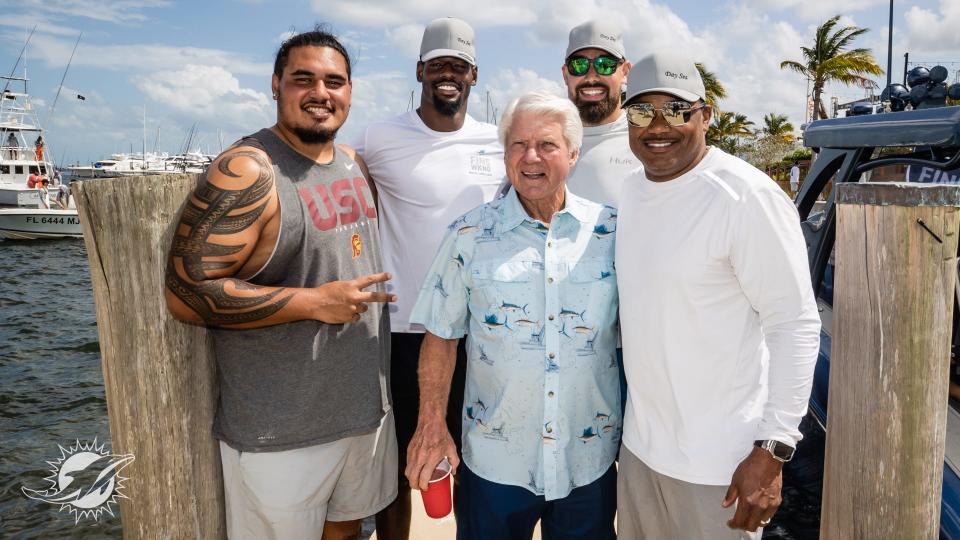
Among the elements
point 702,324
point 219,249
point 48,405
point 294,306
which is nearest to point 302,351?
point 294,306

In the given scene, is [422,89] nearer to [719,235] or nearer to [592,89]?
[592,89]

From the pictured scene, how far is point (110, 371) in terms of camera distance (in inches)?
80.2

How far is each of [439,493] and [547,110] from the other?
1399mm

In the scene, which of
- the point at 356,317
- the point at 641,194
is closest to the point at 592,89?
the point at 641,194

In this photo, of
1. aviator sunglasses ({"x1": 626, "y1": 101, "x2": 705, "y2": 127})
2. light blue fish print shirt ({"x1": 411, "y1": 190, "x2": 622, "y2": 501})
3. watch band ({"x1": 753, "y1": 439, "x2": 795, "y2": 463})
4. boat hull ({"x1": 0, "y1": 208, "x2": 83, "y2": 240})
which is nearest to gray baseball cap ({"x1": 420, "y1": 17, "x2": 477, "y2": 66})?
light blue fish print shirt ({"x1": 411, "y1": 190, "x2": 622, "y2": 501})

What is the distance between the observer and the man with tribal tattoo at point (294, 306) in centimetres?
200

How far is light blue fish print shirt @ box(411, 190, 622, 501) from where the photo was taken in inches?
85.4

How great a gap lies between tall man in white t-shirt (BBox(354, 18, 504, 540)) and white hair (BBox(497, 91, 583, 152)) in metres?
0.78

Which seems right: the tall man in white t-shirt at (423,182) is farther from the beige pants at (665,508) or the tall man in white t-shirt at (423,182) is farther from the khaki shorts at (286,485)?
the beige pants at (665,508)

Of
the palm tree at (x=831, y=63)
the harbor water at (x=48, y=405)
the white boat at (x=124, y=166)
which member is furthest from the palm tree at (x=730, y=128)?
the white boat at (x=124, y=166)

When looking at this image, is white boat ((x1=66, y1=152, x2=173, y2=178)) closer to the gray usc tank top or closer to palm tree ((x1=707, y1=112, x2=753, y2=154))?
palm tree ((x1=707, y1=112, x2=753, y2=154))

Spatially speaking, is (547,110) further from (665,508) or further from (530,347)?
(665,508)

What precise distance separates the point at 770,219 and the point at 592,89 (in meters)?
1.62

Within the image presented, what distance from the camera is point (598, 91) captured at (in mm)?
3236
